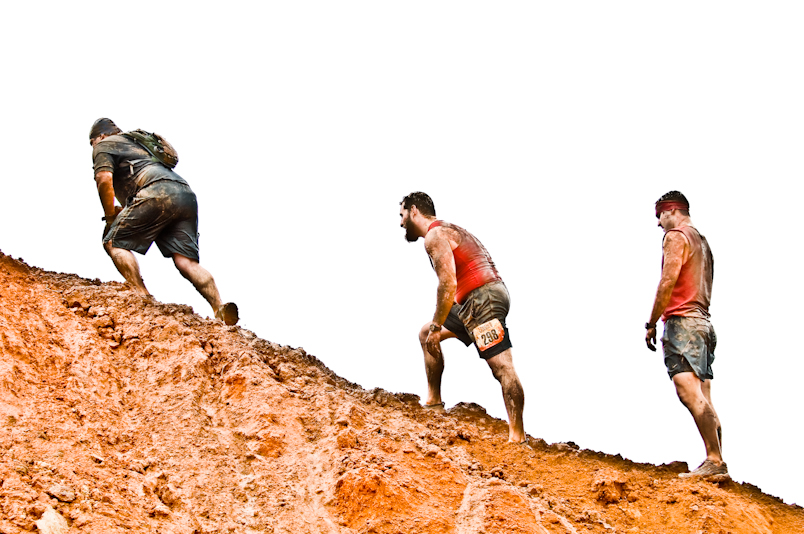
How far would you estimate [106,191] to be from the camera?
7.61 meters

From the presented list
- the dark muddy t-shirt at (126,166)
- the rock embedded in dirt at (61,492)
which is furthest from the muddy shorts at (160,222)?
the rock embedded in dirt at (61,492)

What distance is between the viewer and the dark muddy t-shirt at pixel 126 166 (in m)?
7.71

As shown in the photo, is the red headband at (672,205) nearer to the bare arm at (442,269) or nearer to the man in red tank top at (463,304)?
the man in red tank top at (463,304)

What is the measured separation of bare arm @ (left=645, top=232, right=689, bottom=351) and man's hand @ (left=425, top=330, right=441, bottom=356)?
5.80 ft

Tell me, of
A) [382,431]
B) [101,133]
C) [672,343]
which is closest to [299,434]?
[382,431]

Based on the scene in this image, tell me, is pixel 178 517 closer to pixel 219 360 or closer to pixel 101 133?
pixel 219 360

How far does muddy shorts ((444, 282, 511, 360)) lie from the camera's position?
20.3 ft

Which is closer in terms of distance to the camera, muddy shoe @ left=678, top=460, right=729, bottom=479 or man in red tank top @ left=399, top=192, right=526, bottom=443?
muddy shoe @ left=678, top=460, right=729, bottom=479

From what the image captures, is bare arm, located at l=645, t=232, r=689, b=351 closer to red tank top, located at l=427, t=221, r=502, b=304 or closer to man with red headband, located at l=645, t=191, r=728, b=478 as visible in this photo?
man with red headband, located at l=645, t=191, r=728, b=478

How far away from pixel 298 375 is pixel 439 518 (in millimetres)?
2162

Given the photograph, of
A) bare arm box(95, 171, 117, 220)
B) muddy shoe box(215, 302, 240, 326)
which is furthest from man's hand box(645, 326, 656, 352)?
bare arm box(95, 171, 117, 220)

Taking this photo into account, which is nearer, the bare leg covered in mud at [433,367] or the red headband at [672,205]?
the red headband at [672,205]

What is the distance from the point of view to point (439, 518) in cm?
444

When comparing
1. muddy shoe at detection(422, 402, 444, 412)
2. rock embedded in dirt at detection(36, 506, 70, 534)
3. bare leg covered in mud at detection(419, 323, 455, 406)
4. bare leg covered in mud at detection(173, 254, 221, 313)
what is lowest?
rock embedded in dirt at detection(36, 506, 70, 534)
